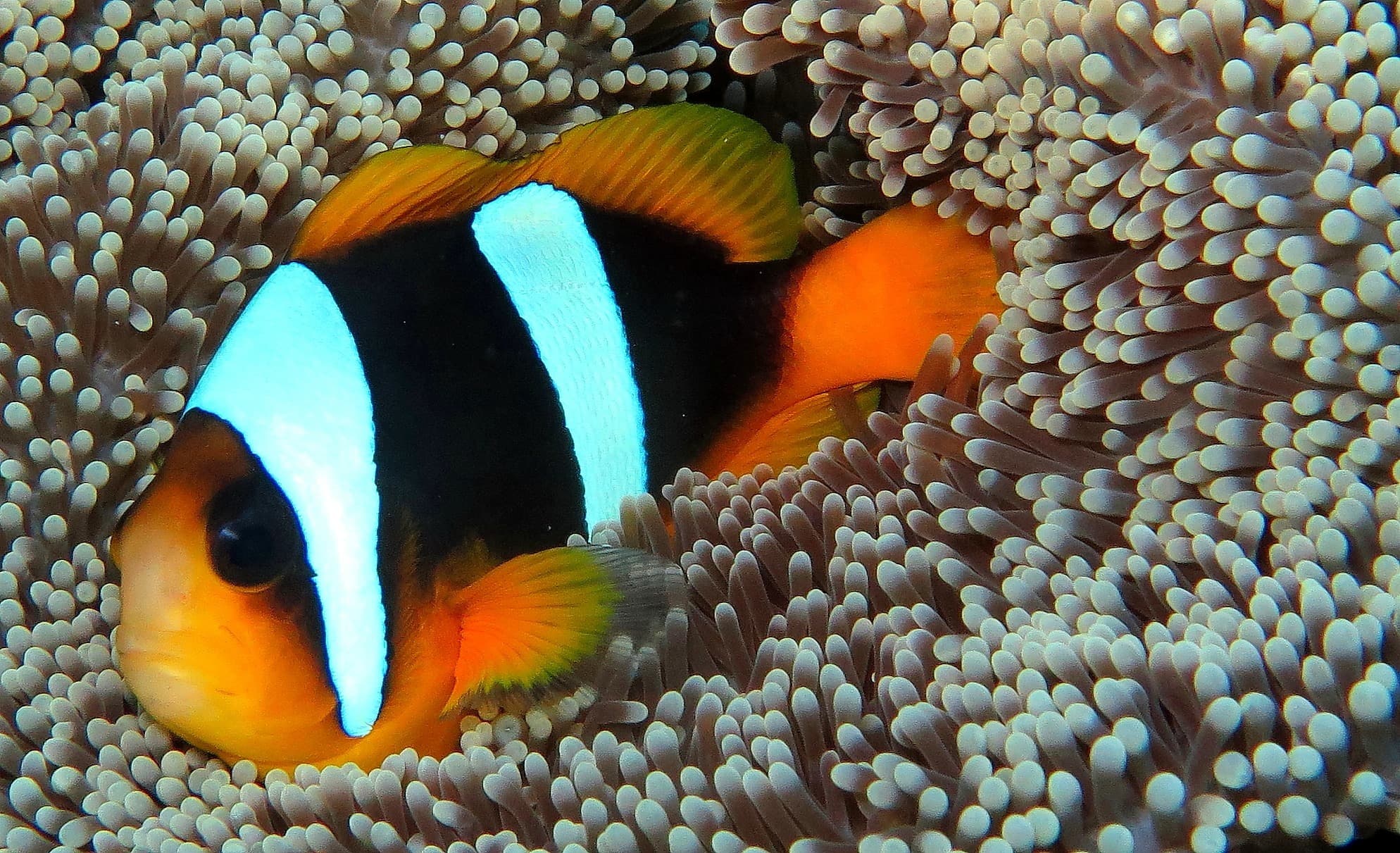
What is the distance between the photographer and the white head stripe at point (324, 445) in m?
0.90

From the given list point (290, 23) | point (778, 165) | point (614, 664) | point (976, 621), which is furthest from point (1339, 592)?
point (290, 23)

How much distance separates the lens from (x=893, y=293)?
115cm

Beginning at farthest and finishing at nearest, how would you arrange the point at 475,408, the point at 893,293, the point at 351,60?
the point at 351,60 → the point at 893,293 → the point at 475,408

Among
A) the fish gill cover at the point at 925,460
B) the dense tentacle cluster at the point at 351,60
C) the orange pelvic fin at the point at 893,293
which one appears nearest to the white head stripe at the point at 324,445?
the fish gill cover at the point at 925,460

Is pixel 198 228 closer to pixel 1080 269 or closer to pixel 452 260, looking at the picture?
pixel 452 260

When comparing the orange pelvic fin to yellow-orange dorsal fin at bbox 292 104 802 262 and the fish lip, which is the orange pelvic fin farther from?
the fish lip

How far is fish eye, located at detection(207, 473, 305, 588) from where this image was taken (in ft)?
2.79

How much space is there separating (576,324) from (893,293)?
13.1 inches

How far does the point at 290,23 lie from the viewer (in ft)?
4.14

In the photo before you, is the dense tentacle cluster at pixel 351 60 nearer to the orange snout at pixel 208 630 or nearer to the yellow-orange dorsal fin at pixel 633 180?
A: the yellow-orange dorsal fin at pixel 633 180

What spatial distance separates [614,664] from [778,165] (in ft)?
1.91

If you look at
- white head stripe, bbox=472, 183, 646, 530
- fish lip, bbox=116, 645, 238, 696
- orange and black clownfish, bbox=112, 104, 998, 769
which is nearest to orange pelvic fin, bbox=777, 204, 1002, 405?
orange and black clownfish, bbox=112, 104, 998, 769

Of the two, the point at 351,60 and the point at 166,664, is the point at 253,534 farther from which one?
the point at 351,60

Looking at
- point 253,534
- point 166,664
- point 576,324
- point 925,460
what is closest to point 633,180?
point 576,324
